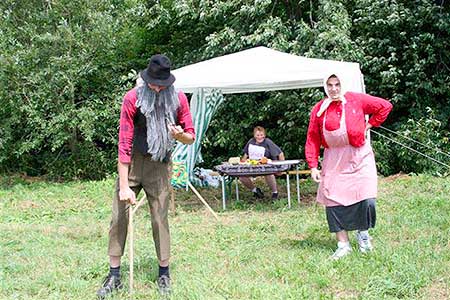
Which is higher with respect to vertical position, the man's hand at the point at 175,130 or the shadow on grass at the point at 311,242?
the man's hand at the point at 175,130

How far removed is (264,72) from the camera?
6.54 meters

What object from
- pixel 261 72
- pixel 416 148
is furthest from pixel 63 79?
pixel 416 148

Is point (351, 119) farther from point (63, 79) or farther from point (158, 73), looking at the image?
point (63, 79)

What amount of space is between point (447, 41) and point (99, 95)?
255 inches

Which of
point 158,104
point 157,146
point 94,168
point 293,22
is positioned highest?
point 293,22

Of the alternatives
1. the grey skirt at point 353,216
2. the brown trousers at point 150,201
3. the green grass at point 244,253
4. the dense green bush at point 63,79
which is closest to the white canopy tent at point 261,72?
the green grass at point 244,253

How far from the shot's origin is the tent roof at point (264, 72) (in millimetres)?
6441

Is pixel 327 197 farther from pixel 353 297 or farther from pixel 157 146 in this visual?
pixel 157 146

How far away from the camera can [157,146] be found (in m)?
3.58

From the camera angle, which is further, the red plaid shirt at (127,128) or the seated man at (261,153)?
the seated man at (261,153)

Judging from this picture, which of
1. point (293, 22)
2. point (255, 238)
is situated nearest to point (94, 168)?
point (293, 22)

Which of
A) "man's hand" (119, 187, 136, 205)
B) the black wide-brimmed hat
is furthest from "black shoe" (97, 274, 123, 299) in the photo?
the black wide-brimmed hat

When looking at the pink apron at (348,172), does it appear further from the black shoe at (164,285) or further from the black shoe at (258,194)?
the black shoe at (258,194)

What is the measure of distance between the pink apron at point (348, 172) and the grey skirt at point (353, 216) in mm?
47
